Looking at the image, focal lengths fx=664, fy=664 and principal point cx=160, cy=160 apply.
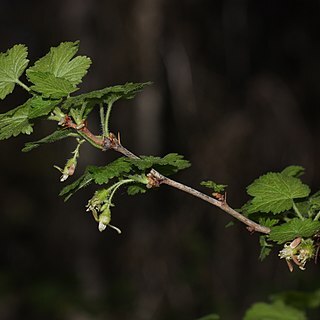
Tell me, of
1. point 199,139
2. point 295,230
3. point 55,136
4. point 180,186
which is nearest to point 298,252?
point 295,230

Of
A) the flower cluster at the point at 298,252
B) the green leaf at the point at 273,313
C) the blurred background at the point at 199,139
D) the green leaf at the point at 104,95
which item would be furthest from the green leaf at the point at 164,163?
the blurred background at the point at 199,139

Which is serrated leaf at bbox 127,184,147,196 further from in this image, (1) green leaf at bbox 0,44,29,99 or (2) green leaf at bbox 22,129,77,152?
(1) green leaf at bbox 0,44,29,99

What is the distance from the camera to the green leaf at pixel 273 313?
70.3 inches

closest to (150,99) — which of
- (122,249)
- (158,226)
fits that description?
(158,226)

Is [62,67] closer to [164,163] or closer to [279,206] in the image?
[164,163]

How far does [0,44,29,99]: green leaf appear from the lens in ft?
4.51

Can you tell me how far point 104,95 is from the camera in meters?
1.29

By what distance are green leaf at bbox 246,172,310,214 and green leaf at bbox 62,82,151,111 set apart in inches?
13.2

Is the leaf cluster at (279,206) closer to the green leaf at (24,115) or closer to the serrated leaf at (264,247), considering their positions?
the serrated leaf at (264,247)

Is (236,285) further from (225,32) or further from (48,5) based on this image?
(48,5)

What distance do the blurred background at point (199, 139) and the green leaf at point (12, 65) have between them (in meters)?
4.30

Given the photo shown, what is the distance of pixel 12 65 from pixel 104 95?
9.1 inches

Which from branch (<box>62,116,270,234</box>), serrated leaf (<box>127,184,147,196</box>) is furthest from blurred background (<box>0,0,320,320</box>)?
branch (<box>62,116,270,234</box>)

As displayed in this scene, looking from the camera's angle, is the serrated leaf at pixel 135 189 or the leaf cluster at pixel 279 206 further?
the serrated leaf at pixel 135 189
